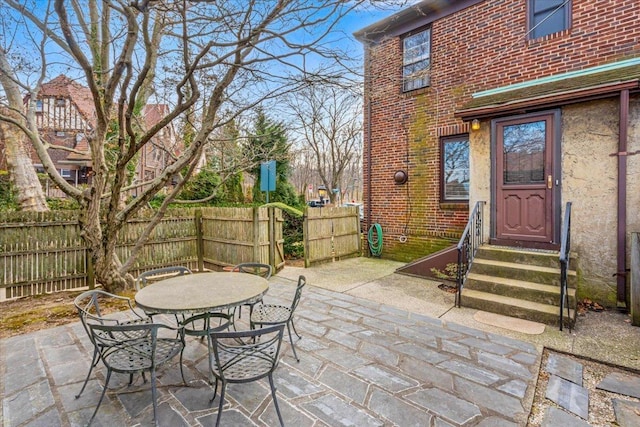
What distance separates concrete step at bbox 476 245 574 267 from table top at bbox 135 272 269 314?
13.1ft

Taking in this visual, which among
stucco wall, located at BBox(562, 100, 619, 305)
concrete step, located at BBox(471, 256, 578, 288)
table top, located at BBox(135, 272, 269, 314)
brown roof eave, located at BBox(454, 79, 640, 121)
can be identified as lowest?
concrete step, located at BBox(471, 256, 578, 288)

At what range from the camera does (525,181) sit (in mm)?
5375

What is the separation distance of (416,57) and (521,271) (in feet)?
19.1

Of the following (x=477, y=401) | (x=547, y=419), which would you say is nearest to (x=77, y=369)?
(x=477, y=401)

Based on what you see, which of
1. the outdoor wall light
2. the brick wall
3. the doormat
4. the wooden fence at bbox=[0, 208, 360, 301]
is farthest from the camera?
the outdoor wall light

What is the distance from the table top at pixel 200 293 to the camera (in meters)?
2.67

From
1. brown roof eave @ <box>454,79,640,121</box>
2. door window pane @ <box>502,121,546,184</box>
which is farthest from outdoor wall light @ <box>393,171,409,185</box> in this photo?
door window pane @ <box>502,121,546,184</box>

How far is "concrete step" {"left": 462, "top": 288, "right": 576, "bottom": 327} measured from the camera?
13.4ft

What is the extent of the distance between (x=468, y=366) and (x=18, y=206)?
974 cm

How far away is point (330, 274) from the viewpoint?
23.0 ft

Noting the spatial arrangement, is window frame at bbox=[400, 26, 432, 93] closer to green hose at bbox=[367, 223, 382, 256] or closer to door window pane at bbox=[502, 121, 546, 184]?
door window pane at bbox=[502, 121, 546, 184]

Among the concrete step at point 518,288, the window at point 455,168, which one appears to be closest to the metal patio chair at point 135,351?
the concrete step at point 518,288

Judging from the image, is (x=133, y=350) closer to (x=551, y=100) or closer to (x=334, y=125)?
(x=551, y=100)

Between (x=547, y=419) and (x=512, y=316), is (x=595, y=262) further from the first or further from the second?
(x=547, y=419)
